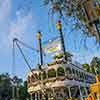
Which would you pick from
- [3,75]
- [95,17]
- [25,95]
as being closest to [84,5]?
[95,17]

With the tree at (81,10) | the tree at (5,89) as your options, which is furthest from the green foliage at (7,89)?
the tree at (81,10)

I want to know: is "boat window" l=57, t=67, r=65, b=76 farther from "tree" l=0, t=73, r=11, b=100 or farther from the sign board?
"tree" l=0, t=73, r=11, b=100

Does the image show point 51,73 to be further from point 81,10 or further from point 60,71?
point 81,10

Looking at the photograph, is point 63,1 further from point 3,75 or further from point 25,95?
point 3,75

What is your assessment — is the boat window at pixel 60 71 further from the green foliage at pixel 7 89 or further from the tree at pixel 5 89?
the tree at pixel 5 89

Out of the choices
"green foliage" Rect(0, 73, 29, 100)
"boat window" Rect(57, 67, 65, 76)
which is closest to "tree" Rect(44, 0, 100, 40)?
"boat window" Rect(57, 67, 65, 76)

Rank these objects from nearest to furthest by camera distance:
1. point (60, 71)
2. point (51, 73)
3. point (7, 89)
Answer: point (60, 71) → point (51, 73) → point (7, 89)

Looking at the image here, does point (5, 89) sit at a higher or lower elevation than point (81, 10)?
higher

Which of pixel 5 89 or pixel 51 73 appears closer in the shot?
pixel 51 73

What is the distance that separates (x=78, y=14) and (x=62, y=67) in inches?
1320

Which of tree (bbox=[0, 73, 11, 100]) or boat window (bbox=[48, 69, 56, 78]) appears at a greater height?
tree (bbox=[0, 73, 11, 100])

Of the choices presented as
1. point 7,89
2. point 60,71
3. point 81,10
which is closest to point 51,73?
point 60,71

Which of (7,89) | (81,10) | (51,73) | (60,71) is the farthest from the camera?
(7,89)

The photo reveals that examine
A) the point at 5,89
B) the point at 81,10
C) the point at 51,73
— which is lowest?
the point at 81,10
